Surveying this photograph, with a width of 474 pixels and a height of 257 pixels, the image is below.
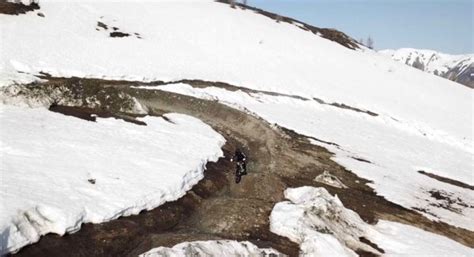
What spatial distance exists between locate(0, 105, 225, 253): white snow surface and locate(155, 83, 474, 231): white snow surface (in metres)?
12.1

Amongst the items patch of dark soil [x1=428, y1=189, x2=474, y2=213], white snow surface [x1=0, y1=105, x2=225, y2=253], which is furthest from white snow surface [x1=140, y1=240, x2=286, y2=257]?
patch of dark soil [x1=428, y1=189, x2=474, y2=213]

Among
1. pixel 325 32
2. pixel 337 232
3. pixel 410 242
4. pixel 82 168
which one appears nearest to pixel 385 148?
pixel 410 242

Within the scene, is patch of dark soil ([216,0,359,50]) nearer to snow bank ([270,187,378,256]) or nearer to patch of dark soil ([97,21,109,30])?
patch of dark soil ([97,21,109,30])

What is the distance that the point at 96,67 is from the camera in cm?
4897

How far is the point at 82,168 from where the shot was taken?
67.5ft

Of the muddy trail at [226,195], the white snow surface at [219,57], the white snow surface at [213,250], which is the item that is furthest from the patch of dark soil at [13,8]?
the white snow surface at [213,250]

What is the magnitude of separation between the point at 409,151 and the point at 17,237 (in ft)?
120

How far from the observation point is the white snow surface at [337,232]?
62.8 feet

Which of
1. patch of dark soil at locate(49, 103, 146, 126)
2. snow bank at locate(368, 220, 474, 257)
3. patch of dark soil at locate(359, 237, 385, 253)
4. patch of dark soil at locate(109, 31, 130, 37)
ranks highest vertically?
snow bank at locate(368, 220, 474, 257)

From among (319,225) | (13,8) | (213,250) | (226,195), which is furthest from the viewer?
(13,8)

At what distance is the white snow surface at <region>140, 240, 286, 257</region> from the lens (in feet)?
50.9

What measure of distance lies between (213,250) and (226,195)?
8270 mm

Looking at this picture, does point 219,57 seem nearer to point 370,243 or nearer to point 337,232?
point 370,243

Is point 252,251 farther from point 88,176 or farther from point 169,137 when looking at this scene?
point 169,137
